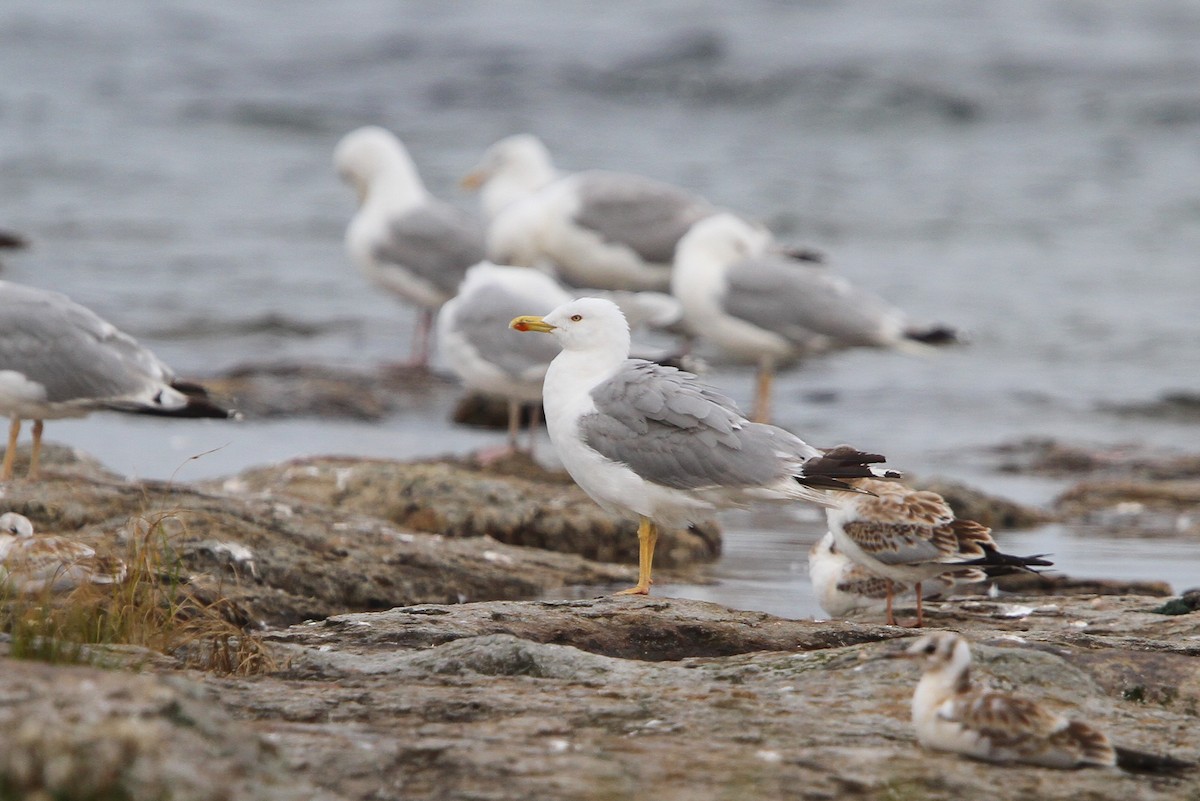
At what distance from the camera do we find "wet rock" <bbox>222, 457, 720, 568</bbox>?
7.72 metres

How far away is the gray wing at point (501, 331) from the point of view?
32.3 feet

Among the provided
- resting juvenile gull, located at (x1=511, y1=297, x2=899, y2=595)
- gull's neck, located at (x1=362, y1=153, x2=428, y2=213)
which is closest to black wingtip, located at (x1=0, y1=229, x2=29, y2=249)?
gull's neck, located at (x1=362, y1=153, x2=428, y2=213)

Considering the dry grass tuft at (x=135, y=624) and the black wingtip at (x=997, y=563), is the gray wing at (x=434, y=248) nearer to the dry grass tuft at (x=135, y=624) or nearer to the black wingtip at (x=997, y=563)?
the black wingtip at (x=997, y=563)

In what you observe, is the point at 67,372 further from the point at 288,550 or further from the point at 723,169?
the point at 723,169

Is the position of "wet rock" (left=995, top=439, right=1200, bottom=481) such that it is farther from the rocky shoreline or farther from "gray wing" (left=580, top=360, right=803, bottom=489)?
"gray wing" (left=580, top=360, right=803, bottom=489)

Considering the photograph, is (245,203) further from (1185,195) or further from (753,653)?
(753,653)

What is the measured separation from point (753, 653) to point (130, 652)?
1732 millimetres

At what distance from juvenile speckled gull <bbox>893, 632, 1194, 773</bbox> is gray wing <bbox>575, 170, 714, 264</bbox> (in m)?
10.1

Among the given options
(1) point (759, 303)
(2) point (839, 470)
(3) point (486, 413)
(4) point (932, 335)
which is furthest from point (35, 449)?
(4) point (932, 335)

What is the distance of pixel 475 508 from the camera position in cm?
776

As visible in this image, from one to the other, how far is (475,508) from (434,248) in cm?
700

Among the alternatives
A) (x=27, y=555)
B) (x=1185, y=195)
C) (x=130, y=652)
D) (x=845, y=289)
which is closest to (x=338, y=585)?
(x=27, y=555)

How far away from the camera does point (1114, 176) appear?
2409cm

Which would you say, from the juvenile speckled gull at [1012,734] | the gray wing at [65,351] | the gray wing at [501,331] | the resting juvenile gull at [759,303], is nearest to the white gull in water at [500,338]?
the gray wing at [501,331]
